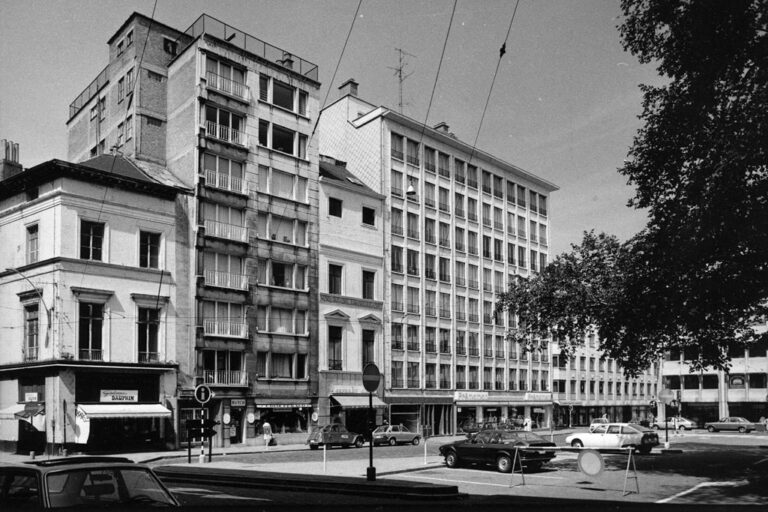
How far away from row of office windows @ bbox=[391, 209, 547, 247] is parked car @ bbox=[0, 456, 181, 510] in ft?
183

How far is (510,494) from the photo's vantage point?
64.8ft

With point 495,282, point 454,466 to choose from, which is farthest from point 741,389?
point 454,466

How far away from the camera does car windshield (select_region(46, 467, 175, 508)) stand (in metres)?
8.18

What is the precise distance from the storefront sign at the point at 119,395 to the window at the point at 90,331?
6.48ft

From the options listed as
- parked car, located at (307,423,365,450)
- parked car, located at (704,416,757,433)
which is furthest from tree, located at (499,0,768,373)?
parked car, located at (704,416,757,433)

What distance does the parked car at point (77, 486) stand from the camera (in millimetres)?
8156

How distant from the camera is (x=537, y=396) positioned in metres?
79.7

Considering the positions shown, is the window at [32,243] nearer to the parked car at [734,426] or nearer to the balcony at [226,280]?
the balcony at [226,280]

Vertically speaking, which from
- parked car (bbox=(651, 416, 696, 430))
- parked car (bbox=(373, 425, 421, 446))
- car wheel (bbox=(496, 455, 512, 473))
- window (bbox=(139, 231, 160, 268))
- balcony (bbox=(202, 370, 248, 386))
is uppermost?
window (bbox=(139, 231, 160, 268))

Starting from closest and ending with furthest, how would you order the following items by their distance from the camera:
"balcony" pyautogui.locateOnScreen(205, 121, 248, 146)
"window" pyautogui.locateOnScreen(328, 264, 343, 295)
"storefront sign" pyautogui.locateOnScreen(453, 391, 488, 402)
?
"balcony" pyautogui.locateOnScreen(205, 121, 248, 146), "window" pyautogui.locateOnScreen(328, 264, 343, 295), "storefront sign" pyautogui.locateOnScreen(453, 391, 488, 402)

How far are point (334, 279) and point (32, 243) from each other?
2202 centimetres

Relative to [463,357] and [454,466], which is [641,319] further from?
[463,357]

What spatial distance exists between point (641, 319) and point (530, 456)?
7165mm

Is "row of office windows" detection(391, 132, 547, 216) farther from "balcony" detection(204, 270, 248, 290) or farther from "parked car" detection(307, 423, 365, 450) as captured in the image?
"parked car" detection(307, 423, 365, 450)
